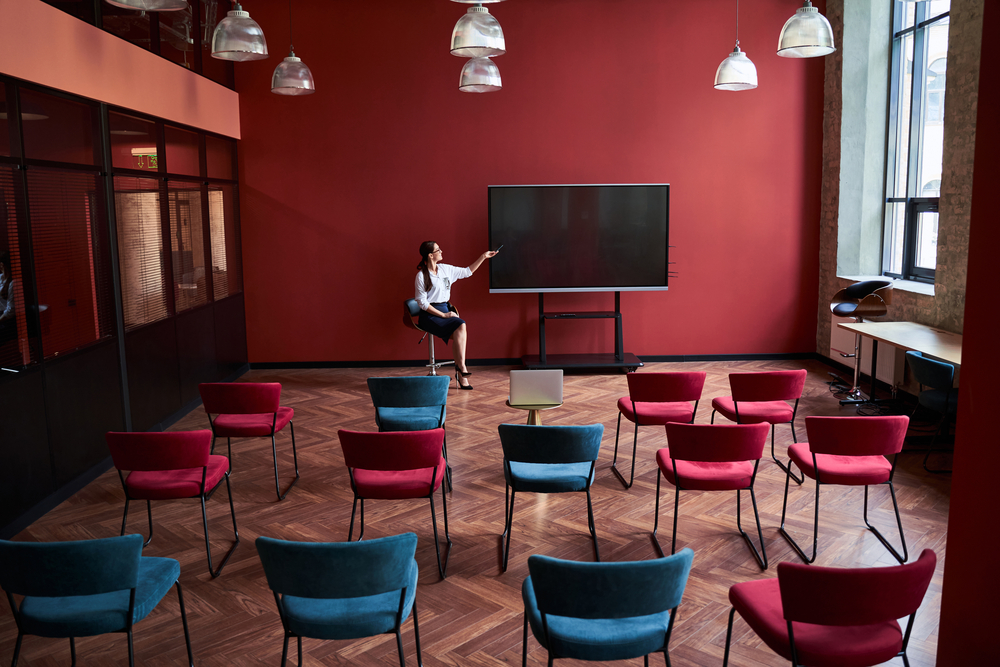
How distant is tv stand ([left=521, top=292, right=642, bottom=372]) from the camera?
26.4 ft

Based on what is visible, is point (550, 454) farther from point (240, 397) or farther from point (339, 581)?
point (240, 397)

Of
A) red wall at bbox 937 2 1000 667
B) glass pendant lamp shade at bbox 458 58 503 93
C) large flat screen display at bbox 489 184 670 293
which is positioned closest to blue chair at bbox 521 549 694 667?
red wall at bbox 937 2 1000 667

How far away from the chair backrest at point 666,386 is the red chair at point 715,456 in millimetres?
881

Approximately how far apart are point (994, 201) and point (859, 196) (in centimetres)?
634

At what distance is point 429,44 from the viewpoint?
8.11 m

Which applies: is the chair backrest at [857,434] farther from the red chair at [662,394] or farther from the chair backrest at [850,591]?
the chair backrest at [850,591]

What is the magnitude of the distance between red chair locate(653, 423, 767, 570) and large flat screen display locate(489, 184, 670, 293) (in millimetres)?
4405

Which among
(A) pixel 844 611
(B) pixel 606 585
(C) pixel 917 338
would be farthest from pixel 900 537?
(B) pixel 606 585

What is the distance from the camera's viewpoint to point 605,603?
7.44 feet

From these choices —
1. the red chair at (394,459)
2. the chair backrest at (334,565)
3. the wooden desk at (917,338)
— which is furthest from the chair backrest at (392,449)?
the wooden desk at (917,338)

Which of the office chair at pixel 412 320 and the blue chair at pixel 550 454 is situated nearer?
the blue chair at pixel 550 454

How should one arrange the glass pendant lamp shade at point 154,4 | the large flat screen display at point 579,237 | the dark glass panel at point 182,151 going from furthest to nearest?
the large flat screen display at point 579,237, the dark glass panel at point 182,151, the glass pendant lamp shade at point 154,4

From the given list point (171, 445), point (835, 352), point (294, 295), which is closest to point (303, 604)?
point (171, 445)

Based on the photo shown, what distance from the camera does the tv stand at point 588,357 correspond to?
26.4 ft
